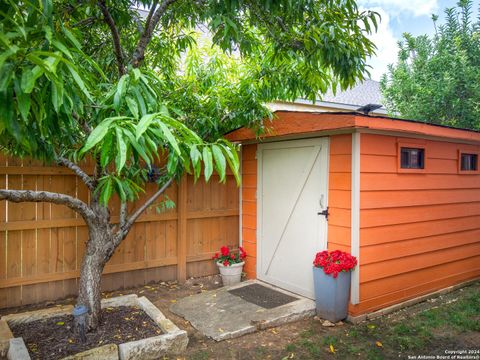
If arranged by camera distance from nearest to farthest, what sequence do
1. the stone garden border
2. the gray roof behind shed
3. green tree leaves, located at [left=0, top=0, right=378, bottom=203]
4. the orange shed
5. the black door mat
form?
green tree leaves, located at [left=0, top=0, right=378, bottom=203], the stone garden border, the orange shed, the black door mat, the gray roof behind shed

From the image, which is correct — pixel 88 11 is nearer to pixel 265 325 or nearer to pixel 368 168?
pixel 368 168

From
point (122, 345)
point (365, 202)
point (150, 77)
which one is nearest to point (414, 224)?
point (365, 202)

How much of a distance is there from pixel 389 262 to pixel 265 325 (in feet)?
5.09

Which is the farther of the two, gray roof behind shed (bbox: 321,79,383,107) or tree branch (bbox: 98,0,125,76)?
gray roof behind shed (bbox: 321,79,383,107)

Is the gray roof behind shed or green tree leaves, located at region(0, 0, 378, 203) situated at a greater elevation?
the gray roof behind shed

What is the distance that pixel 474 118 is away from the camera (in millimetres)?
5934

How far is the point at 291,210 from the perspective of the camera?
438 centimetres

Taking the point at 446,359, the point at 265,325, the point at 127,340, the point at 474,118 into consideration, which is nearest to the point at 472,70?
the point at 474,118

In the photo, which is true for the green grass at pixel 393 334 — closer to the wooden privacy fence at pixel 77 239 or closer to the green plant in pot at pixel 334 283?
the green plant in pot at pixel 334 283

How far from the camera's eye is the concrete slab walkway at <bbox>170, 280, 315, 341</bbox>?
10.9 ft

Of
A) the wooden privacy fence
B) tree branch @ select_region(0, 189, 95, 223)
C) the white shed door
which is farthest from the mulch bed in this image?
the white shed door

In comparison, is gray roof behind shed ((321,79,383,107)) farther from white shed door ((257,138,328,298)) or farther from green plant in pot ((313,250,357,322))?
green plant in pot ((313,250,357,322))

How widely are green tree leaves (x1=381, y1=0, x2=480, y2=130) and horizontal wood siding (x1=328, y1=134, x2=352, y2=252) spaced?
3.43 metres

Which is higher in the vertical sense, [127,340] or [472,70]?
[472,70]
